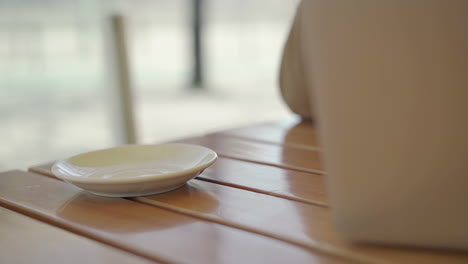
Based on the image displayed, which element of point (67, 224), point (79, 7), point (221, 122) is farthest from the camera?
point (221, 122)

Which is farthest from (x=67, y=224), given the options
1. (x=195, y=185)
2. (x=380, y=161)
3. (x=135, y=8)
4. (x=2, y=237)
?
(x=135, y=8)

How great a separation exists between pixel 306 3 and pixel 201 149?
33 centimetres

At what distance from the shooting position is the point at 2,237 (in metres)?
0.55

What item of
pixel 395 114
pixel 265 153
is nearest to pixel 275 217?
pixel 395 114

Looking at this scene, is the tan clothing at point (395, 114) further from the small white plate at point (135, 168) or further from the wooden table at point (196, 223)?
the small white plate at point (135, 168)

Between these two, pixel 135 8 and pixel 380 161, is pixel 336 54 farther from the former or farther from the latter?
pixel 135 8

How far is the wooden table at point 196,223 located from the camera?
484 mm

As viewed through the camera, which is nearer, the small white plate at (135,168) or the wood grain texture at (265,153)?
the small white plate at (135,168)

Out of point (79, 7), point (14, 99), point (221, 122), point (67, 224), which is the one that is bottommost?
point (221, 122)

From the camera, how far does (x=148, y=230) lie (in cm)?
55

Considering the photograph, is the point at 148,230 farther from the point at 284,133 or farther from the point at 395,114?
the point at 284,133

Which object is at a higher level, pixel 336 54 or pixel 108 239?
pixel 336 54

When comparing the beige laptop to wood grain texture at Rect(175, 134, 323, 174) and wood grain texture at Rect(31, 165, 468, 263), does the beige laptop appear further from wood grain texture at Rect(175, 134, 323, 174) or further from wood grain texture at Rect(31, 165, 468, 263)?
wood grain texture at Rect(175, 134, 323, 174)

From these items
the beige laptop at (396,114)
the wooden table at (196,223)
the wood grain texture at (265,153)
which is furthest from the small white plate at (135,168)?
the beige laptop at (396,114)
